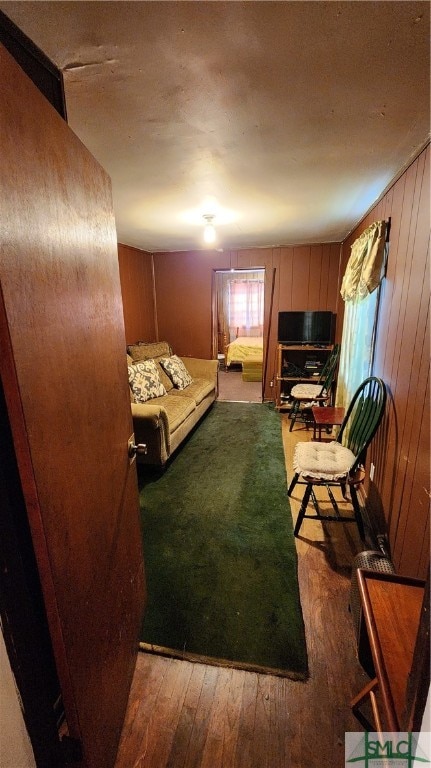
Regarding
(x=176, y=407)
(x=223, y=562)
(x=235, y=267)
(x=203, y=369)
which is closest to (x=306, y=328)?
(x=235, y=267)

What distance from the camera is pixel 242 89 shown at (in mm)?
1110

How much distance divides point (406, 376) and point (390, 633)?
47.7 inches

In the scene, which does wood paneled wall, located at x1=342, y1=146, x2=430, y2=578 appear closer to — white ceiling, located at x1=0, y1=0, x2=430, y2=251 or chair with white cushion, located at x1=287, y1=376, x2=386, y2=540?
chair with white cushion, located at x1=287, y1=376, x2=386, y2=540

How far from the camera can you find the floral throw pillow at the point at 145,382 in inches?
130

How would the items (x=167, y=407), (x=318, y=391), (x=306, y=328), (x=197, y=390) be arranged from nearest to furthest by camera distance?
(x=167, y=407)
(x=318, y=391)
(x=197, y=390)
(x=306, y=328)

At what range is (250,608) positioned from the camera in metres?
1.58

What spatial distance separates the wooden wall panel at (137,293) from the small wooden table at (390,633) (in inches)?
149

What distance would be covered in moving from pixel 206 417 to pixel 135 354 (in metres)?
1.32

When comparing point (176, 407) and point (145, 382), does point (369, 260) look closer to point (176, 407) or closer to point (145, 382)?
point (176, 407)

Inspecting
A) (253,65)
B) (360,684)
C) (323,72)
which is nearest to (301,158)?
(323,72)

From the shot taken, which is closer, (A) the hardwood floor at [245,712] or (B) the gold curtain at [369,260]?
(A) the hardwood floor at [245,712]

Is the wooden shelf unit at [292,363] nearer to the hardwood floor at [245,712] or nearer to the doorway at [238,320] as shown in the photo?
the doorway at [238,320]

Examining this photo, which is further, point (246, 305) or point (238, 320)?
point (238, 320)

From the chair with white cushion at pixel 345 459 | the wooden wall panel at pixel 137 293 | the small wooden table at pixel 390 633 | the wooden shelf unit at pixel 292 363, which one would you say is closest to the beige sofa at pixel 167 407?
the wooden wall panel at pixel 137 293
